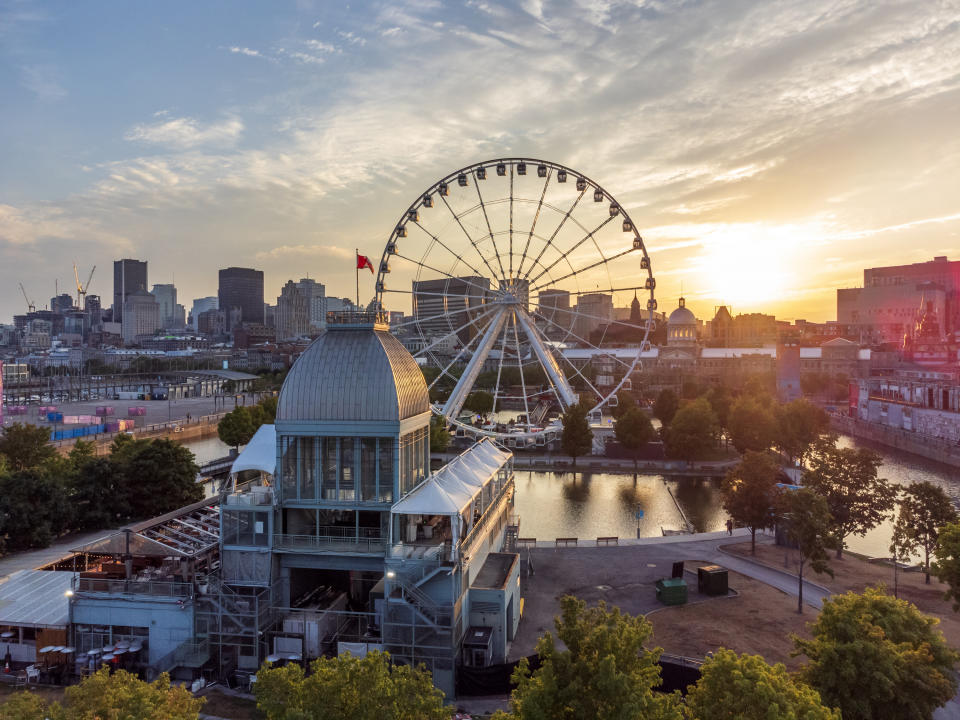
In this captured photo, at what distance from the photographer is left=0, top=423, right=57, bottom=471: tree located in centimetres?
5953

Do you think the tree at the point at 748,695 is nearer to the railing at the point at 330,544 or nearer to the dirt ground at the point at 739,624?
the dirt ground at the point at 739,624

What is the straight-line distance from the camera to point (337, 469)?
28.8 m

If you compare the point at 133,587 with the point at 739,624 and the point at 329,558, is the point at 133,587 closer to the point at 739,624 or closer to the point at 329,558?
the point at 329,558

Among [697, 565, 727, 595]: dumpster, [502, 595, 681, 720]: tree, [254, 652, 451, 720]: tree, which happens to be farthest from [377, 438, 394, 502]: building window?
[697, 565, 727, 595]: dumpster

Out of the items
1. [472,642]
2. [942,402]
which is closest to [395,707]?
[472,642]

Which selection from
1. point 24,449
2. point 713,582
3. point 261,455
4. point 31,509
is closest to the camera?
point 261,455

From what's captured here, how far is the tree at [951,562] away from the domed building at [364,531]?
1606cm

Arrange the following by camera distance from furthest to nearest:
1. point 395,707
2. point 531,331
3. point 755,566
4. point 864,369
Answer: point 864,369
point 531,331
point 755,566
point 395,707

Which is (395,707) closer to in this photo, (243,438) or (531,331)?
(531,331)

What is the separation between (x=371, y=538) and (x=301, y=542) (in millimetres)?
2749

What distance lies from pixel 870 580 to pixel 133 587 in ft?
109

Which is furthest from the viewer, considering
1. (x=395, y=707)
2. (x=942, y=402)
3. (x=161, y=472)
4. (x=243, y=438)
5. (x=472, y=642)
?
(x=942, y=402)

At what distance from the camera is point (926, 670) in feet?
60.6

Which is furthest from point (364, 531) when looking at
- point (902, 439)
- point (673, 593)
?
point (902, 439)
